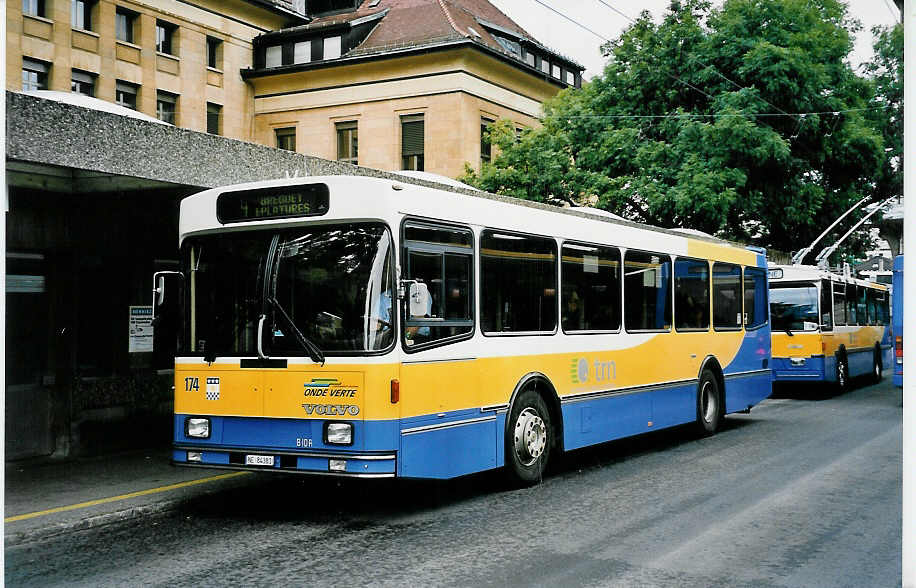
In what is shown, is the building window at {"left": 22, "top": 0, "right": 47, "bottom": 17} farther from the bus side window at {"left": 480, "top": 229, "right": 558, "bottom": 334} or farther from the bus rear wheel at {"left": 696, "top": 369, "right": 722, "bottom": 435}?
the bus side window at {"left": 480, "top": 229, "right": 558, "bottom": 334}

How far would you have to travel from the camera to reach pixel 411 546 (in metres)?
7.24

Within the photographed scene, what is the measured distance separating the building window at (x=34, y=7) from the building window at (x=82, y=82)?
2.37 m

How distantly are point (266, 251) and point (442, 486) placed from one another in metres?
3.23

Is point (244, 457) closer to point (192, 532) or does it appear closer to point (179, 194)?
point (192, 532)

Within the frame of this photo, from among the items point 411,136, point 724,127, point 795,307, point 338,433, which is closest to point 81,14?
point 411,136

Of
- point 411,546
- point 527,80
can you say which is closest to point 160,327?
point 411,546

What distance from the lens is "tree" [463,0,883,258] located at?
26.2 metres

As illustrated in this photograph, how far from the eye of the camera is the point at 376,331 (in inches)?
311

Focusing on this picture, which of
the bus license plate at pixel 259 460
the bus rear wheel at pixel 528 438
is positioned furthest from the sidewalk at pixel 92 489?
the bus rear wheel at pixel 528 438

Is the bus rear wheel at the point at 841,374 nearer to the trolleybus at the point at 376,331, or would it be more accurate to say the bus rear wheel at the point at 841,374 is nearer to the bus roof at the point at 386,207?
the trolleybus at the point at 376,331

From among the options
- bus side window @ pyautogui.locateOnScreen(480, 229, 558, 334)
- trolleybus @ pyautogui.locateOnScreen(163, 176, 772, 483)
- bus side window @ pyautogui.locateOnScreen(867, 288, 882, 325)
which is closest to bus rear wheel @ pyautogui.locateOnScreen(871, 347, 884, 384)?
bus side window @ pyautogui.locateOnScreen(867, 288, 882, 325)

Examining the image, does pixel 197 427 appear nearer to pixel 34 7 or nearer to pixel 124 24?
pixel 34 7

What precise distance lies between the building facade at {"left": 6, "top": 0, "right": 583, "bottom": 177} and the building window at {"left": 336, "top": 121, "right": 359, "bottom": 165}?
5cm

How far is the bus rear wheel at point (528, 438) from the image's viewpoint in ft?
31.2
